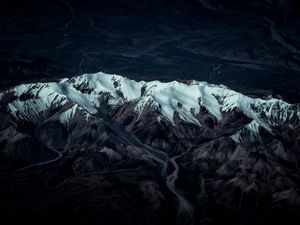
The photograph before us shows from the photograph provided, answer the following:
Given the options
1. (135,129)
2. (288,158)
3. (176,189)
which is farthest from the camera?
(135,129)

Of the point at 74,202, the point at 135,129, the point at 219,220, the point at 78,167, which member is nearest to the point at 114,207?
the point at 74,202

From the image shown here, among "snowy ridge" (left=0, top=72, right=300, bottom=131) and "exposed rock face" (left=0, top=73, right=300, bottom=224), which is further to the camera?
"snowy ridge" (left=0, top=72, right=300, bottom=131)

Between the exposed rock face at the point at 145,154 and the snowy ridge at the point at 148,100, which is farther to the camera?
the snowy ridge at the point at 148,100

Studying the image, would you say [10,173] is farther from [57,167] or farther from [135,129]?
[135,129]

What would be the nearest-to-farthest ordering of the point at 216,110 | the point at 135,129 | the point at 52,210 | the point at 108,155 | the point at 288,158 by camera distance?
the point at 52,210
the point at 108,155
the point at 288,158
the point at 135,129
the point at 216,110
